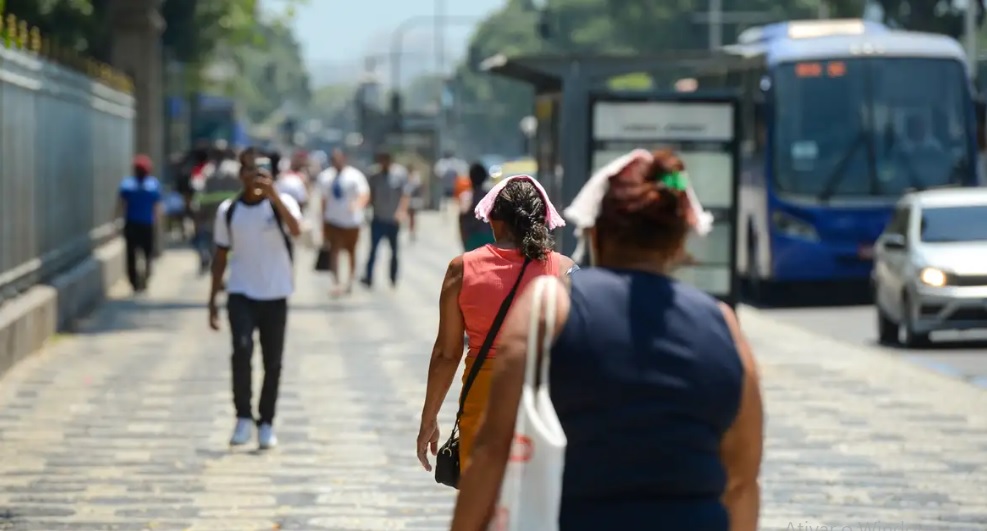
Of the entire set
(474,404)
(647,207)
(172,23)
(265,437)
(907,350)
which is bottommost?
(907,350)

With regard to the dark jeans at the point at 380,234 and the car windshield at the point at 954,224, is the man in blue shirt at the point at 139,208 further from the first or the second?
the car windshield at the point at 954,224

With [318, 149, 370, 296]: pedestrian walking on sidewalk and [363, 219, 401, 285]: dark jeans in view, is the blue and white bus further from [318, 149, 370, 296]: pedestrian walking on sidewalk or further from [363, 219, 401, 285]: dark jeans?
[318, 149, 370, 296]: pedestrian walking on sidewalk

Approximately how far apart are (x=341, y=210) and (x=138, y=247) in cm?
233

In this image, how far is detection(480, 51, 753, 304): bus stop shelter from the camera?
1761 centimetres

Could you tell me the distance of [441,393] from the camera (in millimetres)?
6805

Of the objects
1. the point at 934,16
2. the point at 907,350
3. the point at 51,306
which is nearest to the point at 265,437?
the point at 51,306

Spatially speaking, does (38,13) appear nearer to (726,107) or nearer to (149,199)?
(149,199)

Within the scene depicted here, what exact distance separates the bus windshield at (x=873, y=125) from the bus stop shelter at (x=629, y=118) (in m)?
8.01

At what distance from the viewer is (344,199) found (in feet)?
80.3

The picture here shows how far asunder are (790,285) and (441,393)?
21598 mm

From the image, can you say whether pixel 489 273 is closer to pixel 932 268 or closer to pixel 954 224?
pixel 932 268

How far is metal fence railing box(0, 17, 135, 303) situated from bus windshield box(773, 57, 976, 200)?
8132 millimetres

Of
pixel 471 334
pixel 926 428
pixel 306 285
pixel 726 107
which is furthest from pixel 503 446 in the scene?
pixel 306 285

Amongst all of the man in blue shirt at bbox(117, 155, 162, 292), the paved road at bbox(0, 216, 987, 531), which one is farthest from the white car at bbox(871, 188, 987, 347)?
the man in blue shirt at bbox(117, 155, 162, 292)
